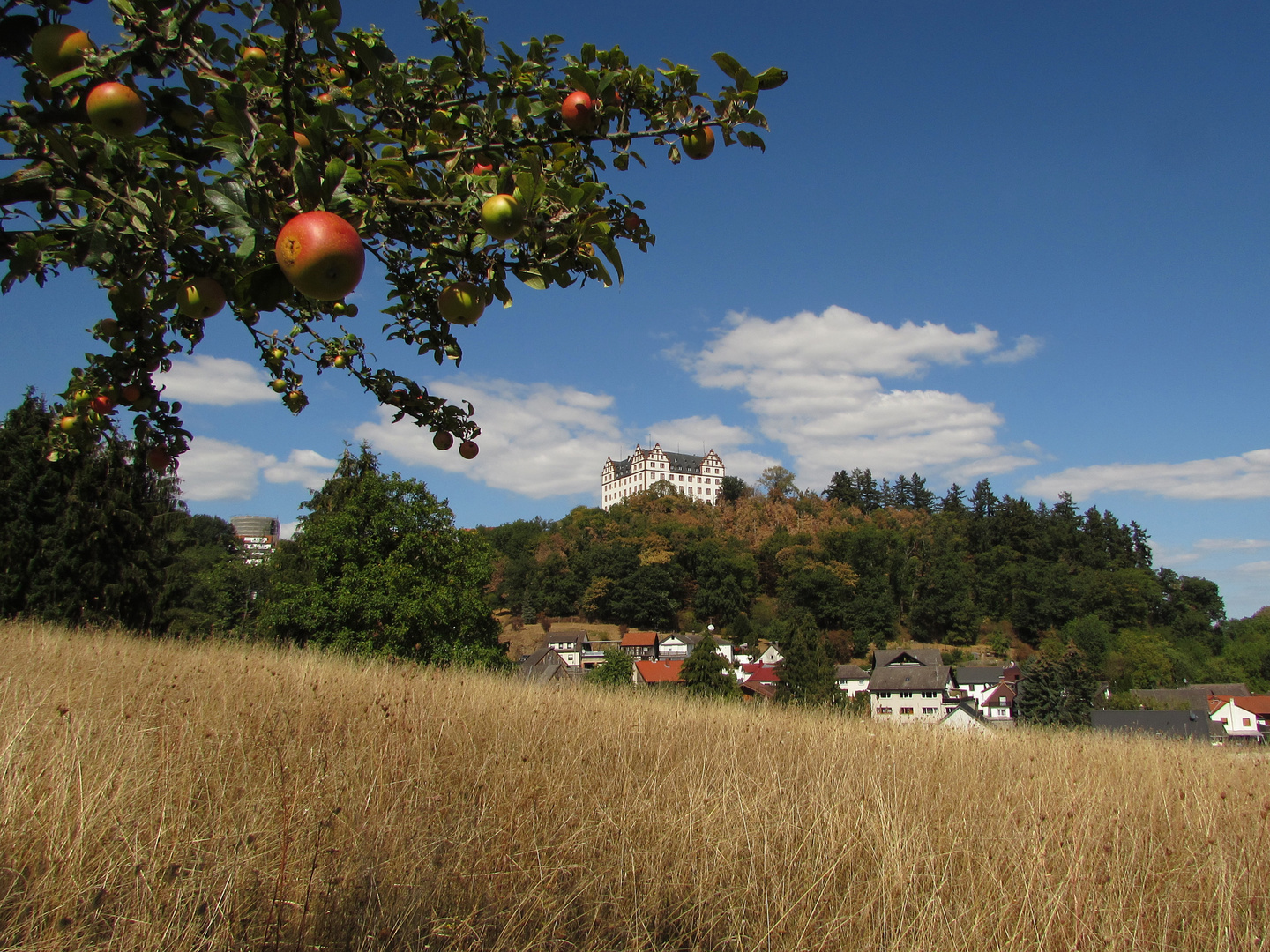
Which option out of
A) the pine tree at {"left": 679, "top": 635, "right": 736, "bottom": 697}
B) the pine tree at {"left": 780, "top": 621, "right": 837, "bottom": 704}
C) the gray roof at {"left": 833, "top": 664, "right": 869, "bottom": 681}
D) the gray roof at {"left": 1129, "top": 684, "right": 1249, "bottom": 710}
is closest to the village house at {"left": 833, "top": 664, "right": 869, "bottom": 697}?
the gray roof at {"left": 833, "top": 664, "right": 869, "bottom": 681}

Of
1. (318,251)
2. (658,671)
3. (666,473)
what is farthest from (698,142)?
(666,473)

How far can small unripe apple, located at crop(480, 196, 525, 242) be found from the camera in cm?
147

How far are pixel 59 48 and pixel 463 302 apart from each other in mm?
1059

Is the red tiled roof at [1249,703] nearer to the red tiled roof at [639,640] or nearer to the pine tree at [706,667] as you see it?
the pine tree at [706,667]

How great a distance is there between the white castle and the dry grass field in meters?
115

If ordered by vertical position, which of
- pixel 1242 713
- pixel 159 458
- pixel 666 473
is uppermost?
pixel 666 473

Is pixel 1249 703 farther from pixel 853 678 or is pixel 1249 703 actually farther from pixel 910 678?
pixel 853 678

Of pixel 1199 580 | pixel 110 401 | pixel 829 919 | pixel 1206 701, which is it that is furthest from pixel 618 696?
pixel 1199 580

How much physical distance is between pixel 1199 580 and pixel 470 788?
11561 centimetres

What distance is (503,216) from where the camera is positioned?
4.83ft

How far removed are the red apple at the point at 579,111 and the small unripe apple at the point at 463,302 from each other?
23.7 inches

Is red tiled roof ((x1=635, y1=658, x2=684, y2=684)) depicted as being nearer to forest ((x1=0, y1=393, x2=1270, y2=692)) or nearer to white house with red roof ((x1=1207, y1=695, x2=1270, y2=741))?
forest ((x1=0, y1=393, x2=1270, y2=692))

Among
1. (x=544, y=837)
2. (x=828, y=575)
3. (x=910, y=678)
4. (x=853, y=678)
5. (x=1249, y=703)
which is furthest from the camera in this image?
(x=828, y=575)

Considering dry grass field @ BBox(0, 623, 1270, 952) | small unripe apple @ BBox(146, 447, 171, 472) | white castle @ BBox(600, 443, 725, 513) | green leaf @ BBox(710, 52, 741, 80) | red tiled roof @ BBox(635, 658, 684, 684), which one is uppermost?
white castle @ BBox(600, 443, 725, 513)
